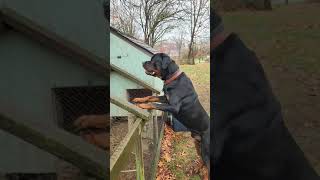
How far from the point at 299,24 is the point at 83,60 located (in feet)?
3.72

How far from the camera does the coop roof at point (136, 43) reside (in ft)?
7.29

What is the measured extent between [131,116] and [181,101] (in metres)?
0.28

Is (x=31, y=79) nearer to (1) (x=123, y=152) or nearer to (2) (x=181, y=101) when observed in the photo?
(1) (x=123, y=152)

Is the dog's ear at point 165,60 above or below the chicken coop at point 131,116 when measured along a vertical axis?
above

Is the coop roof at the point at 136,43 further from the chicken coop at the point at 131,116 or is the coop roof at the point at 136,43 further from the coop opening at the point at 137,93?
the coop opening at the point at 137,93

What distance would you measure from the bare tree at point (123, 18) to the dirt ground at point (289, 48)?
0.45 m

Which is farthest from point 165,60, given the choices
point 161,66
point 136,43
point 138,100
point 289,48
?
point 289,48

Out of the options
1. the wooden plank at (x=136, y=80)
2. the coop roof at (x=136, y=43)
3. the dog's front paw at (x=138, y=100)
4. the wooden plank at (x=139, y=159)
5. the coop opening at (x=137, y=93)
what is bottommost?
the wooden plank at (x=139, y=159)

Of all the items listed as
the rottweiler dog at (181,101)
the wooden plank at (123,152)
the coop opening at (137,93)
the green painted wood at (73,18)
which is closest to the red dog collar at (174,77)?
the rottweiler dog at (181,101)

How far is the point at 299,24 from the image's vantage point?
2.27 m

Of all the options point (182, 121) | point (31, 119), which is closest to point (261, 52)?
point (182, 121)

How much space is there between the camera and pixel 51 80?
2613 millimetres

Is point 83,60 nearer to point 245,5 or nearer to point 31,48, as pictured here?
point 31,48

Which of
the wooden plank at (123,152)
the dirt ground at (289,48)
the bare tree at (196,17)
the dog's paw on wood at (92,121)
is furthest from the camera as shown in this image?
the dog's paw on wood at (92,121)
